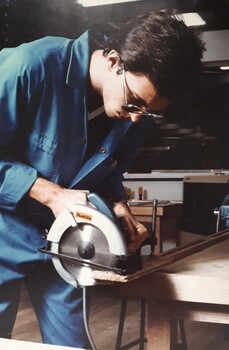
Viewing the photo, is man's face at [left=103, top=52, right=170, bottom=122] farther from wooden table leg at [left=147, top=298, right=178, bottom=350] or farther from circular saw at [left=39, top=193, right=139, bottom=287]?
wooden table leg at [left=147, top=298, right=178, bottom=350]

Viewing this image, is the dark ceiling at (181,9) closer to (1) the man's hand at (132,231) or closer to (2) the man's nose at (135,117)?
(2) the man's nose at (135,117)

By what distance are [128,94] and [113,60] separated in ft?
0.22

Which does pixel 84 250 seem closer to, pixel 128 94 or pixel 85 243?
pixel 85 243

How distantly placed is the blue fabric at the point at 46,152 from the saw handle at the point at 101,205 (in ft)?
0.54

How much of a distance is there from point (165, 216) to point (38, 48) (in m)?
0.41

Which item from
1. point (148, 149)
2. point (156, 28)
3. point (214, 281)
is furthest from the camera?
point (148, 149)

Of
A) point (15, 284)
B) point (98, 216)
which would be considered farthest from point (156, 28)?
point (15, 284)

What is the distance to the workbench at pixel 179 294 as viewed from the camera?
66cm

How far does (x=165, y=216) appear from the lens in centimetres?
95

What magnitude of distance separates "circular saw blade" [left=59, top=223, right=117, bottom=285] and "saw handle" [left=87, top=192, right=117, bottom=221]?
3 cm

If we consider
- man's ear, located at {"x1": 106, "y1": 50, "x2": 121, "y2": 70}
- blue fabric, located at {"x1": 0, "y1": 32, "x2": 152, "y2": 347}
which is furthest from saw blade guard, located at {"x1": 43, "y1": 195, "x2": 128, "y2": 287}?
man's ear, located at {"x1": 106, "y1": 50, "x2": 121, "y2": 70}

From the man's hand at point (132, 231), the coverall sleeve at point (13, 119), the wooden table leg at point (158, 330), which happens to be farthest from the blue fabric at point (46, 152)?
the wooden table leg at point (158, 330)

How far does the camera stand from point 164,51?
764 mm

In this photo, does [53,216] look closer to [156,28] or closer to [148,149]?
[148,149]
